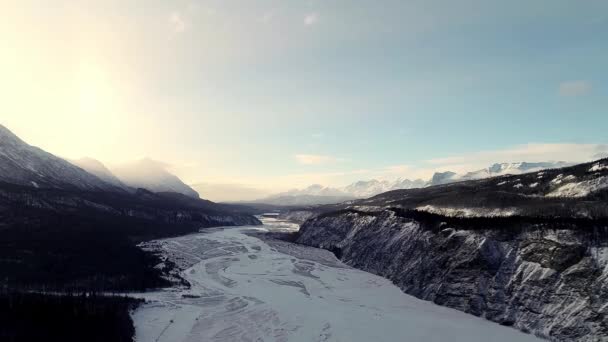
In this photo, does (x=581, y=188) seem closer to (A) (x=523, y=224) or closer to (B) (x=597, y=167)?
(B) (x=597, y=167)

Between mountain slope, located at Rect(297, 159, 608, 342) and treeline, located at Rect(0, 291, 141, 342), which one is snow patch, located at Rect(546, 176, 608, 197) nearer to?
mountain slope, located at Rect(297, 159, 608, 342)

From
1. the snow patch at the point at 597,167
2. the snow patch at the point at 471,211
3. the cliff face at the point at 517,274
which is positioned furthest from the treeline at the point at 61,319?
→ the snow patch at the point at 597,167

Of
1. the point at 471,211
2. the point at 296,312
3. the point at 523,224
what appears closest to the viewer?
the point at 296,312

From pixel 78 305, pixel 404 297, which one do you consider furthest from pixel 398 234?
pixel 78 305

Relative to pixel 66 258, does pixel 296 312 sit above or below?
below

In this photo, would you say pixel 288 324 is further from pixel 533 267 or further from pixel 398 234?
pixel 398 234

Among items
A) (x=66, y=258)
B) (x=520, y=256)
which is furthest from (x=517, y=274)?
(x=66, y=258)
